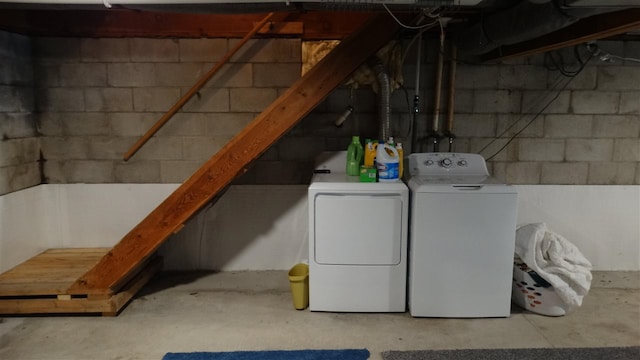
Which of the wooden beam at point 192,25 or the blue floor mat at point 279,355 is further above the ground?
the wooden beam at point 192,25

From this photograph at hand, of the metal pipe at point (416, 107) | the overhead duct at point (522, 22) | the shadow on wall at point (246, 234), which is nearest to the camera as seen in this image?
the overhead duct at point (522, 22)

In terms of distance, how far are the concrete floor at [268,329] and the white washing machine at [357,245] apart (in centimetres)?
13

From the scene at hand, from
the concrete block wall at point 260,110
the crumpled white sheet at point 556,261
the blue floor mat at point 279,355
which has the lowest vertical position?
the blue floor mat at point 279,355

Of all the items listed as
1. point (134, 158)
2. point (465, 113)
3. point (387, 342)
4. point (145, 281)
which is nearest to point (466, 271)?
point (387, 342)

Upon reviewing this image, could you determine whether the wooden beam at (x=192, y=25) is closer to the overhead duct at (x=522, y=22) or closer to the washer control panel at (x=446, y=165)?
the overhead duct at (x=522, y=22)

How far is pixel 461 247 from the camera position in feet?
9.10

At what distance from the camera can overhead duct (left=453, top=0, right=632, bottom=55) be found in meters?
1.98

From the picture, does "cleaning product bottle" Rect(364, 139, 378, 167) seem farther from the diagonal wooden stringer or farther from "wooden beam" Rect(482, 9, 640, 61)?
"wooden beam" Rect(482, 9, 640, 61)

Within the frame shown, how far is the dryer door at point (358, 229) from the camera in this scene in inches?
110

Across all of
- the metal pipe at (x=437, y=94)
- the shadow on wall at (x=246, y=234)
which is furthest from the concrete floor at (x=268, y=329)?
the metal pipe at (x=437, y=94)

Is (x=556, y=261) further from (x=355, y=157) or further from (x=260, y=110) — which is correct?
(x=260, y=110)

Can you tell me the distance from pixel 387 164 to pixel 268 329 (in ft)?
4.05

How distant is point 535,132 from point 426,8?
1.82 meters

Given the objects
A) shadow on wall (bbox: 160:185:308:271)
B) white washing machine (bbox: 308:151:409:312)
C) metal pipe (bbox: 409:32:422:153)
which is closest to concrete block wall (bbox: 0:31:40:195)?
shadow on wall (bbox: 160:185:308:271)
